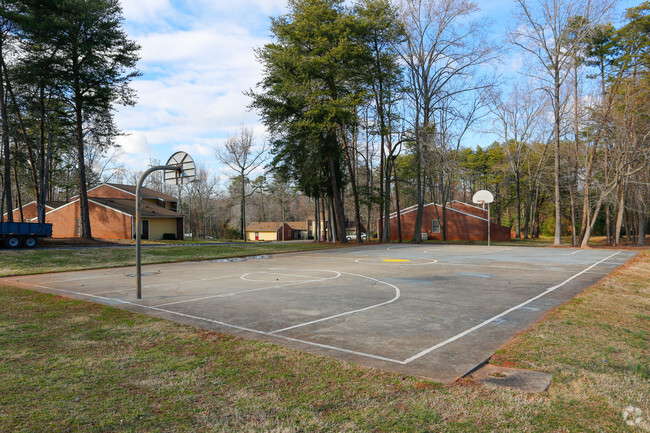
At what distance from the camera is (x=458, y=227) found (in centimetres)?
4641

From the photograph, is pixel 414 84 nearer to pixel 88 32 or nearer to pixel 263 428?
pixel 88 32

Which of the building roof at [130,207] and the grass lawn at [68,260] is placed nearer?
the grass lawn at [68,260]

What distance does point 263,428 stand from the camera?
309cm

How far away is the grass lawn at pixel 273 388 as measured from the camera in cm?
317

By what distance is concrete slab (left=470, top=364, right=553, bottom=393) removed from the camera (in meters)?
3.88

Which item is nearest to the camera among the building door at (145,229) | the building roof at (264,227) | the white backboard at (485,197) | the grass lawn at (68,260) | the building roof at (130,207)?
the grass lawn at (68,260)

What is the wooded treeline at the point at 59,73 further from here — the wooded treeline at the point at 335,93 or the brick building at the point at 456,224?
the brick building at the point at 456,224

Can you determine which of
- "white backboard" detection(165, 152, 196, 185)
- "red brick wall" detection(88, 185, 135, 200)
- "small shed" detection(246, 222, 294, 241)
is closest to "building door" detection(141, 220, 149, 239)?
"red brick wall" detection(88, 185, 135, 200)

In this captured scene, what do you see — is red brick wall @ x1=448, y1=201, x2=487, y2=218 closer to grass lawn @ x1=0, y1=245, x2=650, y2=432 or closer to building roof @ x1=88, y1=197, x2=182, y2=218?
building roof @ x1=88, y1=197, x2=182, y2=218

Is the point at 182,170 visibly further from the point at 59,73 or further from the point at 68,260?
the point at 59,73

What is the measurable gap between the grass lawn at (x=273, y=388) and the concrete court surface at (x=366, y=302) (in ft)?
1.66

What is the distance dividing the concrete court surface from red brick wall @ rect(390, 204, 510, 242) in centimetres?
3165

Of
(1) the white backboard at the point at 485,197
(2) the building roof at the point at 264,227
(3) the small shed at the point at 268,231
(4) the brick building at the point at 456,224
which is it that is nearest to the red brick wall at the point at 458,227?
(4) the brick building at the point at 456,224

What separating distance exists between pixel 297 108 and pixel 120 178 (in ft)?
A: 132
